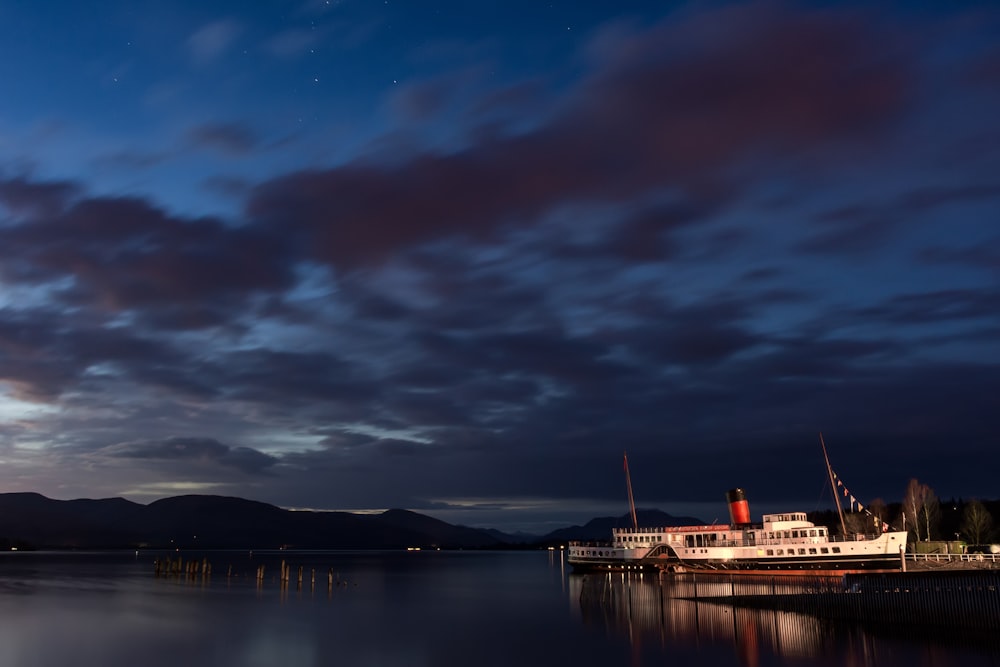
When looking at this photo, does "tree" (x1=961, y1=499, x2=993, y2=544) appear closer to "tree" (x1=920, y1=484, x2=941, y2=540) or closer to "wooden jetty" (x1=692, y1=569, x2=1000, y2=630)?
"tree" (x1=920, y1=484, x2=941, y2=540)

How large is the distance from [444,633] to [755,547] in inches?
1996

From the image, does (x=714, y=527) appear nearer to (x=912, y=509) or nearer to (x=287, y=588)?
(x=912, y=509)

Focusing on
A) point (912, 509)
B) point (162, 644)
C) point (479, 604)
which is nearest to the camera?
point (162, 644)

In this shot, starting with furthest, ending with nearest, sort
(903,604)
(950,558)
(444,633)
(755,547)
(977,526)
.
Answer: (977,526) → (755,547) → (950,558) → (444,633) → (903,604)

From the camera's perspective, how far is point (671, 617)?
6319cm

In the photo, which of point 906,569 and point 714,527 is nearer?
point 906,569

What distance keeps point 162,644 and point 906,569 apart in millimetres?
71478

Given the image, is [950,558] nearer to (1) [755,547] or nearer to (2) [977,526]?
(1) [755,547]

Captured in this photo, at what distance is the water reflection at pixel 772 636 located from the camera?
44.0 m

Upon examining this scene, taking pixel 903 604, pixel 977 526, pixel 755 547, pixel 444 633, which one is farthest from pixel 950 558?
pixel 444 633

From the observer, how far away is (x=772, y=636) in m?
51.3

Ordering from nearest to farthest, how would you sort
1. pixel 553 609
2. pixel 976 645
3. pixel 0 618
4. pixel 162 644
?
pixel 976 645
pixel 162 644
pixel 0 618
pixel 553 609

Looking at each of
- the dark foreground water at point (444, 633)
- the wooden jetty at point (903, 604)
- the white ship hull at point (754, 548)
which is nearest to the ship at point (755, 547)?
the white ship hull at point (754, 548)

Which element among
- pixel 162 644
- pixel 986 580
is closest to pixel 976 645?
pixel 986 580
